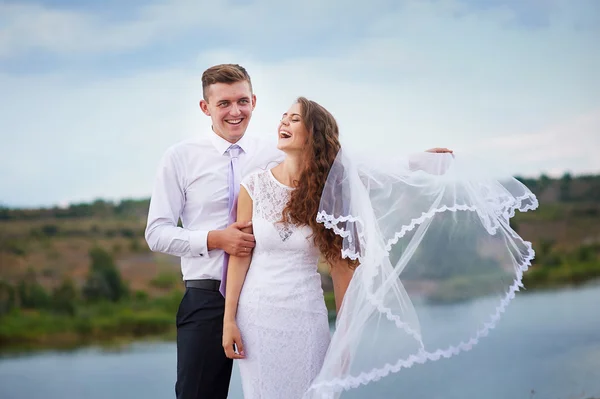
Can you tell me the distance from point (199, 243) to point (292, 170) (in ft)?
1.45

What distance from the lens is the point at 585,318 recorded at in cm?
1160

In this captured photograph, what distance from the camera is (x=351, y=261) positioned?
7.50ft

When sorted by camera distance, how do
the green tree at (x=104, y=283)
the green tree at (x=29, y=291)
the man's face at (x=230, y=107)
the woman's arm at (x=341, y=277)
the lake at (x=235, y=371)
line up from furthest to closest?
the green tree at (x=104, y=283) < the green tree at (x=29, y=291) < the lake at (x=235, y=371) < the man's face at (x=230, y=107) < the woman's arm at (x=341, y=277)

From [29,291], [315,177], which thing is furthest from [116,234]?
[315,177]

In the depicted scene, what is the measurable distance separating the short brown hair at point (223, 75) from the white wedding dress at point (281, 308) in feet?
1.64

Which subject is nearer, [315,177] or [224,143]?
[315,177]

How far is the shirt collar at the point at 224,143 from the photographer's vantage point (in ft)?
8.61

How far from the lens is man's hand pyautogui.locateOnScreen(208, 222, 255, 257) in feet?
7.47

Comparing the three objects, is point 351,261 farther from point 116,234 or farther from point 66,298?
point 66,298

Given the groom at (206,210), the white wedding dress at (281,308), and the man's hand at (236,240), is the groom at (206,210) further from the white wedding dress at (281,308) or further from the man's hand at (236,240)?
the white wedding dress at (281,308)

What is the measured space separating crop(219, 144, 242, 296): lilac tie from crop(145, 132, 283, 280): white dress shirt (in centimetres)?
2

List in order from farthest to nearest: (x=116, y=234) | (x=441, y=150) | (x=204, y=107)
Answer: (x=116, y=234), (x=204, y=107), (x=441, y=150)

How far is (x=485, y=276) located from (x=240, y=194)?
34.4 inches

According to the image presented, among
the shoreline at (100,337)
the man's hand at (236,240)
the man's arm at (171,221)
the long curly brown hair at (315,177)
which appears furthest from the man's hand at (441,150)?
the shoreline at (100,337)
